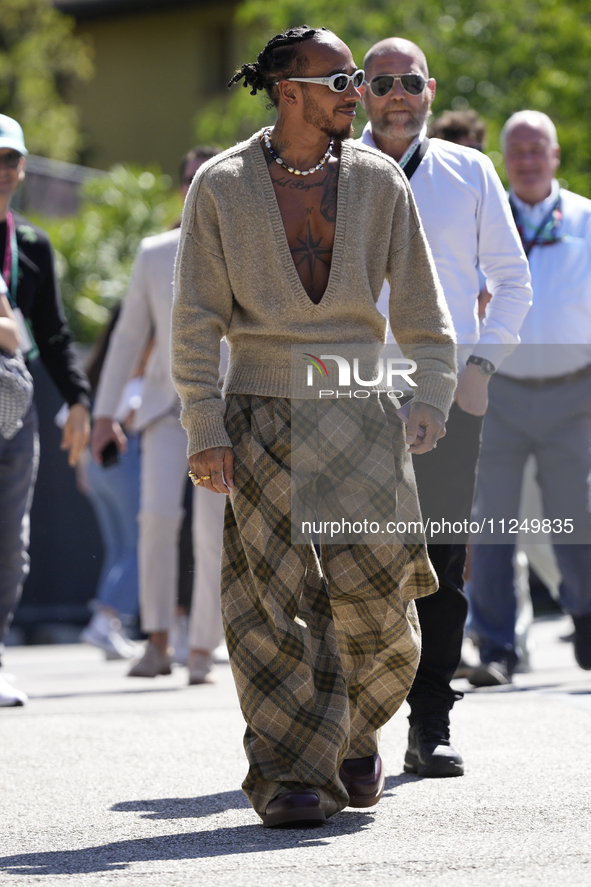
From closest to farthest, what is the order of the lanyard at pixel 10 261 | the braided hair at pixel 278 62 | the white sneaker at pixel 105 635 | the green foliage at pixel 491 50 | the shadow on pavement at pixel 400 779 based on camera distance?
1. the braided hair at pixel 278 62
2. the shadow on pavement at pixel 400 779
3. the lanyard at pixel 10 261
4. the white sneaker at pixel 105 635
5. the green foliage at pixel 491 50

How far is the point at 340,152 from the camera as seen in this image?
12.3 ft

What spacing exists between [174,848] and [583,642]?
346cm

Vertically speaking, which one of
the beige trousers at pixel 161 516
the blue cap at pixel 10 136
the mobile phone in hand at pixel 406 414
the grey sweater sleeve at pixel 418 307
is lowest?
the beige trousers at pixel 161 516

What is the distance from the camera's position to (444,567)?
4359mm

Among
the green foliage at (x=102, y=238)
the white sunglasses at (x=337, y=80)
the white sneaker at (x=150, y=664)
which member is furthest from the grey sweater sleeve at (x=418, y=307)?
the green foliage at (x=102, y=238)

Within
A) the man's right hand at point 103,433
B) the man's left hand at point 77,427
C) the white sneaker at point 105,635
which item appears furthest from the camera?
the white sneaker at point 105,635

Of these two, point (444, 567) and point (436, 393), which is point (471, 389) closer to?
point (444, 567)

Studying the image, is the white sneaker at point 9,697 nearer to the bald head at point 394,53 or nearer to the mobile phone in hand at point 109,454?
the mobile phone in hand at point 109,454

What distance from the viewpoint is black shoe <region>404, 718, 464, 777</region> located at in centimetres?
414

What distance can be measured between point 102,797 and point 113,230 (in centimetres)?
1870

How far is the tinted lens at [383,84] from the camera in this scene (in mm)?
4465

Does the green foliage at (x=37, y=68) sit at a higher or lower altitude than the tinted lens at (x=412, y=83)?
higher

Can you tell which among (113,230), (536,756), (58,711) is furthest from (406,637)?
(113,230)

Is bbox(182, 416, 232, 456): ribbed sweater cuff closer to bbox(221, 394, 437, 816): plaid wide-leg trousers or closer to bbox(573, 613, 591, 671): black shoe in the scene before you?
bbox(221, 394, 437, 816): plaid wide-leg trousers
